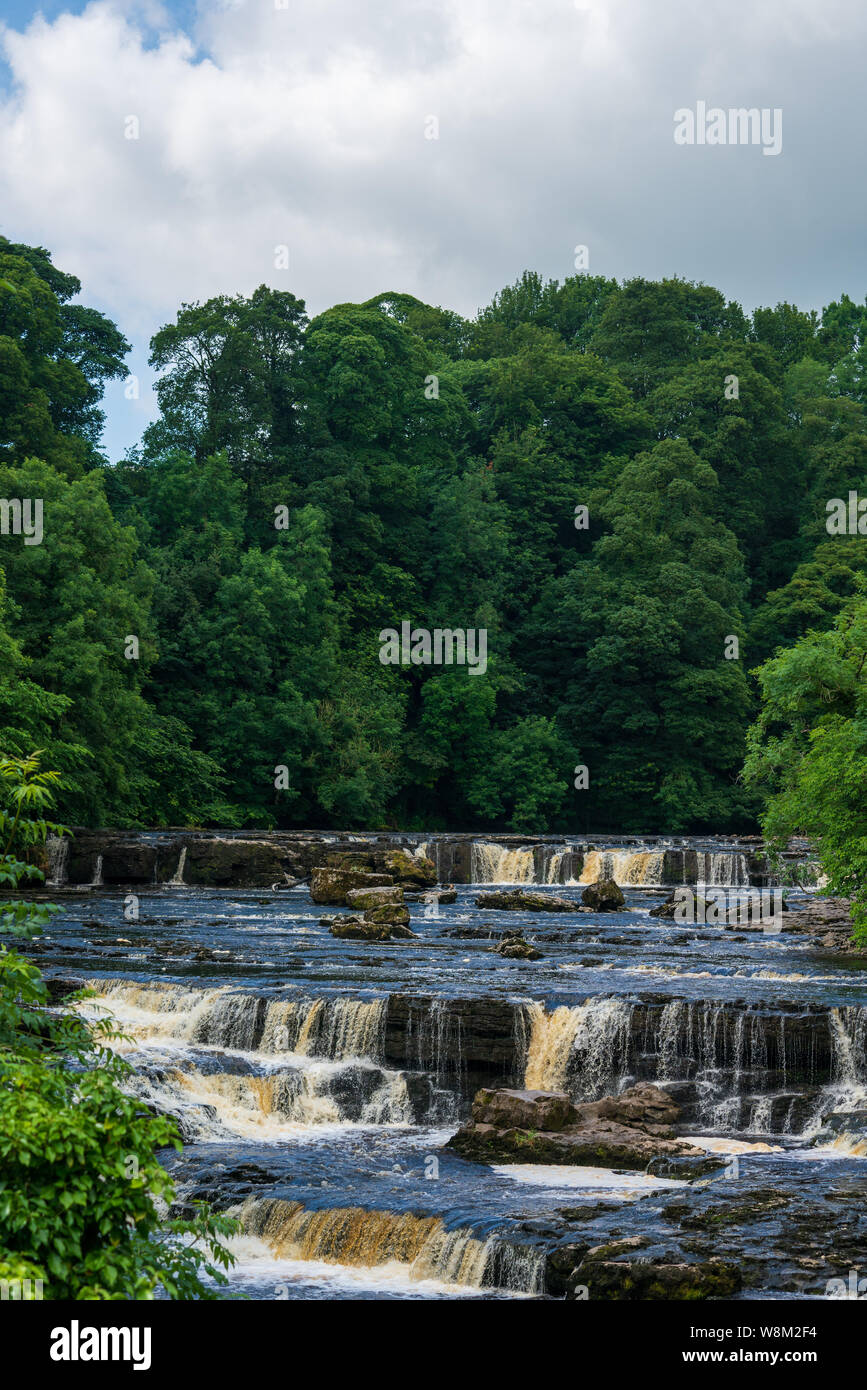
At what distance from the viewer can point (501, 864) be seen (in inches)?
1631

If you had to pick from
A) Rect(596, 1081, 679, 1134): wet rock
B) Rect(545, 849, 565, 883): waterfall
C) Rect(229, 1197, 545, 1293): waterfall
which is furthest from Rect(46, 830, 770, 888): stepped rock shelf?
Rect(229, 1197, 545, 1293): waterfall

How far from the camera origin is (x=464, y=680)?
191 feet

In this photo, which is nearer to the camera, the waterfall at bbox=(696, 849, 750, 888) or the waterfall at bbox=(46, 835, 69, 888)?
the waterfall at bbox=(46, 835, 69, 888)

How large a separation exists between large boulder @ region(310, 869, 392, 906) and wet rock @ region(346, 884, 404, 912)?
799 mm

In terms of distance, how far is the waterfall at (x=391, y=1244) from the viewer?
39.0ft

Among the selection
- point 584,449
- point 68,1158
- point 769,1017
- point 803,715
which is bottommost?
point 769,1017

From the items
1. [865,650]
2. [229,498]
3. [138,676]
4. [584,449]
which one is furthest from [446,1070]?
[584,449]

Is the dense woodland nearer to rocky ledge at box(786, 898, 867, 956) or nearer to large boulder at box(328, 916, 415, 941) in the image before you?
large boulder at box(328, 916, 415, 941)

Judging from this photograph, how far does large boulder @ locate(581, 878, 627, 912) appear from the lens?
108 feet

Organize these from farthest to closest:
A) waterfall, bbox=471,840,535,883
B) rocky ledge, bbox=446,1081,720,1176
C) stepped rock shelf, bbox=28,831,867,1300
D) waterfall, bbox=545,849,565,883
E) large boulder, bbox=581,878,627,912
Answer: waterfall, bbox=471,840,535,883
waterfall, bbox=545,849,565,883
large boulder, bbox=581,878,627,912
rocky ledge, bbox=446,1081,720,1176
stepped rock shelf, bbox=28,831,867,1300

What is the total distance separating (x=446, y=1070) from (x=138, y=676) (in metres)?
27.8

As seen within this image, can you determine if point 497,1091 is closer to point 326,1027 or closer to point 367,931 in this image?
point 326,1027

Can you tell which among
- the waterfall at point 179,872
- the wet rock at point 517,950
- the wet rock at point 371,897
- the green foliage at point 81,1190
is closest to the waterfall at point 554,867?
the wet rock at point 371,897

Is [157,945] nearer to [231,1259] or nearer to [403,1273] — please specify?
[403,1273]
